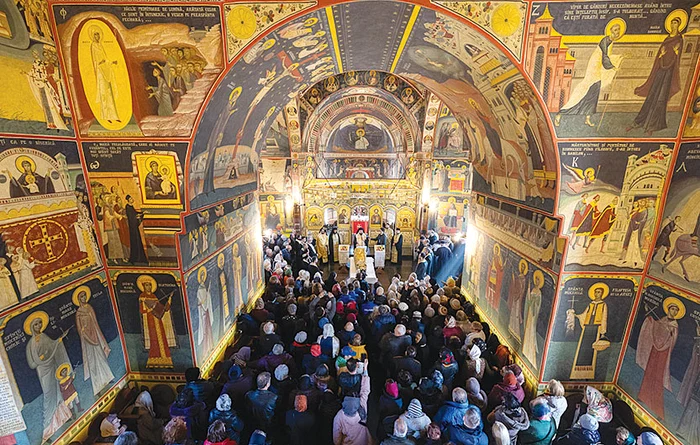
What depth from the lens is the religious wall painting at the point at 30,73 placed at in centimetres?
401

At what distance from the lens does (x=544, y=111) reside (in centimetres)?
509

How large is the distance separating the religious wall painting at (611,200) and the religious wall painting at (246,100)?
16.7ft

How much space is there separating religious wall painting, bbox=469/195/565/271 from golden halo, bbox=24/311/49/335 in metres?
8.50

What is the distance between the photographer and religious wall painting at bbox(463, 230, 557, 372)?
6117 mm

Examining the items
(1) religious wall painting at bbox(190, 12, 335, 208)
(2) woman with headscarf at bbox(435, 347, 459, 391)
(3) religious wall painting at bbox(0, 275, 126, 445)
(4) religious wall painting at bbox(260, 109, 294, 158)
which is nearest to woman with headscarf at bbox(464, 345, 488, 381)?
(2) woman with headscarf at bbox(435, 347, 459, 391)

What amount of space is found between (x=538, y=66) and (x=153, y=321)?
831cm

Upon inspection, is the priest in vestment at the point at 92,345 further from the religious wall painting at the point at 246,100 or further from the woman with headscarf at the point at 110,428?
the religious wall painting at the point at 246,100

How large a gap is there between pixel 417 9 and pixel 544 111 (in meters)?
2.66

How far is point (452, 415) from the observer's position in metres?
4.41

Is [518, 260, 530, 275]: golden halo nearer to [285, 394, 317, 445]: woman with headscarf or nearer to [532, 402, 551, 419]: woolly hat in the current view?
[532, 402, 551, 419]: woolly hat

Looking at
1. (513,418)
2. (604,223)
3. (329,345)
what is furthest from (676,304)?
(329,345)

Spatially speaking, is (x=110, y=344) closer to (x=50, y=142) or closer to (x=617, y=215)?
(x=50, y=142)

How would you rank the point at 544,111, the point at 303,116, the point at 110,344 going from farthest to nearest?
the point at 303,116 → the point at 110,344 → the point at 544,111

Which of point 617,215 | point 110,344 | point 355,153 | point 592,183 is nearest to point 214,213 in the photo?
point 110,344
